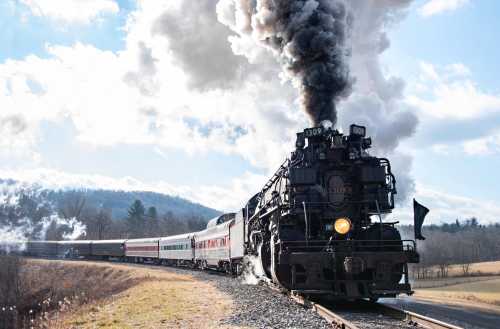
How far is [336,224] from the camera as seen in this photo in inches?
475

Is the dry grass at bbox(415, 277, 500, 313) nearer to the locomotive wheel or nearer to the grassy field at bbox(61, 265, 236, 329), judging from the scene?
the locomotive wheel

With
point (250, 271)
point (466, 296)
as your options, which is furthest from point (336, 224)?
point (466, 296)

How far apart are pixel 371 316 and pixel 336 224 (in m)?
2.25

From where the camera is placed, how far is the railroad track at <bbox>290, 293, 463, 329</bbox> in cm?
911

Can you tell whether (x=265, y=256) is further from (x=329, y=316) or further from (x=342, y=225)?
(x=329, y=316)

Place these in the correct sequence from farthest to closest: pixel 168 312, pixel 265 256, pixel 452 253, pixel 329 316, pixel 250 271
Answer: pixel 452 253
pixel 250 271
pixel 265 256
pixel 168 312
pixel 329 316

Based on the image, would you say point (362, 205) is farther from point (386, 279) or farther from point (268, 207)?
point (268, 207)

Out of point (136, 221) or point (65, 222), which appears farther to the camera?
point (136, 221)

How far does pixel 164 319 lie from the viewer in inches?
455

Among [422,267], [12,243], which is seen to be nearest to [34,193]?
[12,243]

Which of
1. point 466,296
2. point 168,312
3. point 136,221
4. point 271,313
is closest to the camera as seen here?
point 271,313

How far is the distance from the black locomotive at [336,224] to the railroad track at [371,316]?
1.34ft

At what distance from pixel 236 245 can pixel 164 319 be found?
10687 millimetres

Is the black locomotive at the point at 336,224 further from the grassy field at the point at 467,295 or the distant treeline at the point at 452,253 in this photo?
the distant treeline at the point at 452,253
